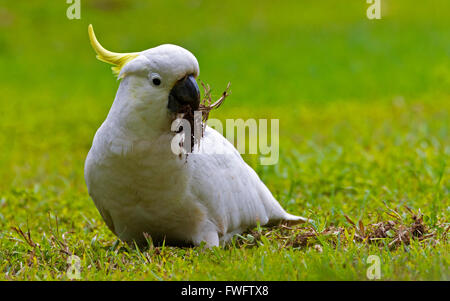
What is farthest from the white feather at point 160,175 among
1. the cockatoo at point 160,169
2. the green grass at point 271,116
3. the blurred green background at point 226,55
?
the blurred green background at point 226,55

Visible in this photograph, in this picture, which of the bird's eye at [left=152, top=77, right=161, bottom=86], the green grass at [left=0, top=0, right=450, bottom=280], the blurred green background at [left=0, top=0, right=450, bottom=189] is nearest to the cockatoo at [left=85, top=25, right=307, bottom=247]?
the bird's eye at [left=152, top=77, right=161, bottom=86]

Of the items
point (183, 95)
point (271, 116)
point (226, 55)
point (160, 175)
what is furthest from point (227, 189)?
point (226, 55)

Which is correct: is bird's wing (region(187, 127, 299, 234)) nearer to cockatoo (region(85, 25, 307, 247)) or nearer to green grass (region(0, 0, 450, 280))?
cockatoo (region(85, 25, 307, 247))

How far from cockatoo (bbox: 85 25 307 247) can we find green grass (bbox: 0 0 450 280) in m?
0.17

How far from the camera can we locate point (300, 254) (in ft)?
11.8

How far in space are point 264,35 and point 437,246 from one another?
458 inches

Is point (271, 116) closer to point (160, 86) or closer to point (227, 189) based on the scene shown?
point (227, 189)

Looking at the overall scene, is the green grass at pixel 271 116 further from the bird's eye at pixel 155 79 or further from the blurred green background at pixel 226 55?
the bird's eye at pixel 155 79

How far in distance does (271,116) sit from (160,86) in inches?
237

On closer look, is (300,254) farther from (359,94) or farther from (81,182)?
(359,94)

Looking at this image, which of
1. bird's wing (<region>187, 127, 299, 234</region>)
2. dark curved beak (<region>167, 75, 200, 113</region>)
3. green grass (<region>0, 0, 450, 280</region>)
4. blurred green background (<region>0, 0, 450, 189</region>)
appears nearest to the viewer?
dark curved beak (<region>167, 75, 200, 113</region>)

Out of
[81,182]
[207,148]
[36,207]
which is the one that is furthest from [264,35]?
[207,148]

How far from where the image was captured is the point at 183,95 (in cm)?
344

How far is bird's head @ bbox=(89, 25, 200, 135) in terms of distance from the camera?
345 cm
